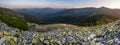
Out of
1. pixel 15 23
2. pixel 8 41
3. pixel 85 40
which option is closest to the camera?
pixel 8 41

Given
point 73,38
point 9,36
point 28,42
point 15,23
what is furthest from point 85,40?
point 15,23

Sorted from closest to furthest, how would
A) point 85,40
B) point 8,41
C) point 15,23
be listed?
point 8,41 → point 85,40 → point 15,23

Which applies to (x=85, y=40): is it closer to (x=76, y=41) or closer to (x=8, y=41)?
(x=76, y=41)

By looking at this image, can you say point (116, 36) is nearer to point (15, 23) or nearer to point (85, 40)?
point (85, 40)

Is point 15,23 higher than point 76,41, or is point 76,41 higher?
point 76,41

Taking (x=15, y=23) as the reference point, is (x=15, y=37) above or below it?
above

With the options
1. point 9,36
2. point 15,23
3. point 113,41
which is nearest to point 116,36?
point 113,41

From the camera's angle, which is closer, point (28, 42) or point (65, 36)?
point (28, 42)

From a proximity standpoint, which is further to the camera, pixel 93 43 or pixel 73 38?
pixel 73 38
